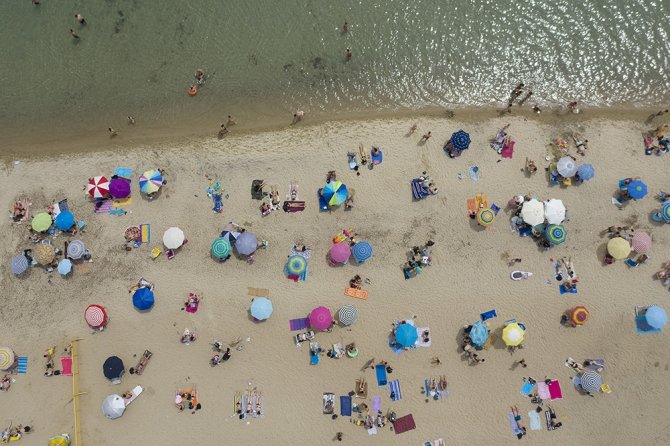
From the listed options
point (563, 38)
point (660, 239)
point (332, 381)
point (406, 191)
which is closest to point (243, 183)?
point (406, 191)

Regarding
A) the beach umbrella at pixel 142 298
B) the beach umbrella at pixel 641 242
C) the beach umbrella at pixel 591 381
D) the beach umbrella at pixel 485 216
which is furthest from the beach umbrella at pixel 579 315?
the beach umbrella at pixel 142 298

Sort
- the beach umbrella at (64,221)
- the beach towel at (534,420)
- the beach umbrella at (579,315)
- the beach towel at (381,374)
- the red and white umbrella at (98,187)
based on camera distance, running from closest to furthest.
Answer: the beach umbrella at (579,315) < the beach towel at (534,420) < the beach towel at (381,374) < the beach umbrella at (64,221) < the red and white umbrella at (98,187)

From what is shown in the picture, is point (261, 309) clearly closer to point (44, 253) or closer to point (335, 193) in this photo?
point (335, 193)

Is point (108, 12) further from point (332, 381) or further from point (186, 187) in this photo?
point (332, 381)

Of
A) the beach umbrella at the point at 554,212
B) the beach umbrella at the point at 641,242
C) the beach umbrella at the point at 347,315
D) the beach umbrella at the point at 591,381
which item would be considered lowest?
the beach umbrella at the point at 591,381

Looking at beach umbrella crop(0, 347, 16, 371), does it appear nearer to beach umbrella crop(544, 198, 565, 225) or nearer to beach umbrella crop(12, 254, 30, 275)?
beach umbrella crop(12, 254, 30, 275)

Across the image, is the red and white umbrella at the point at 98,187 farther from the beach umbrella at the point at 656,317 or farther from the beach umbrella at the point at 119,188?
the beach umbrella at the point at 656,317

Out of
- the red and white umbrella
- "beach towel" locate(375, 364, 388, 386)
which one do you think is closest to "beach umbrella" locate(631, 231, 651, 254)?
"beach towel" locate(375, 364, 388, 386)
